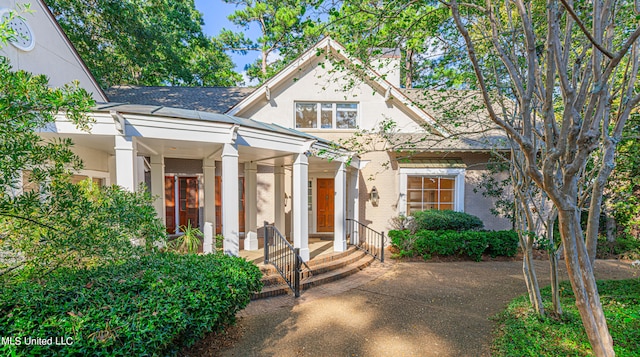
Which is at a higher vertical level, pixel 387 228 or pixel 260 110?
pixel 260 110

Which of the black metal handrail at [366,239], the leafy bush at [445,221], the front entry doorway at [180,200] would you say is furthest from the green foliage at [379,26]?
the front entry doorway at [180,200]

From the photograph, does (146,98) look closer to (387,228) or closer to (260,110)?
(260,110)

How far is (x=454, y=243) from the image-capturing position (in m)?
8.02

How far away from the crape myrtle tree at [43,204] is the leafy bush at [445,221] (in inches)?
313

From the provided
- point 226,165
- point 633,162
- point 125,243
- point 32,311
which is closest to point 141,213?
point 125,243

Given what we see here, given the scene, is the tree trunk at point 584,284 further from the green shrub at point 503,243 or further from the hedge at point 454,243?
the green shrub at point 503,243

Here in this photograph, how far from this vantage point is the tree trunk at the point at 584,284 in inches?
105

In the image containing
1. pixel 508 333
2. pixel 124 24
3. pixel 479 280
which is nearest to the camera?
pixel 508 333

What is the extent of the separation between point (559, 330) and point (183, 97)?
12.6 meters

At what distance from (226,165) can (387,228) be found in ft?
22.5

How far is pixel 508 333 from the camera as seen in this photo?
12.1 feet

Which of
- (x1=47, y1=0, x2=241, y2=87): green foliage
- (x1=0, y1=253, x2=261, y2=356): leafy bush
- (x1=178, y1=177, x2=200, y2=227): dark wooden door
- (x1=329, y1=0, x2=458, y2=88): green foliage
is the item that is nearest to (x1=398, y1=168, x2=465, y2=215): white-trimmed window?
(x1=329, y1=0, x2=458, y2=88): green foliage

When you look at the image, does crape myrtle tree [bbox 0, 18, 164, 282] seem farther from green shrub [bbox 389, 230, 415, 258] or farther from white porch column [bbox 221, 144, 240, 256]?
green shrub [bbox 389, 230, 415, 258]

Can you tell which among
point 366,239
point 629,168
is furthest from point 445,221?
point 629,168
